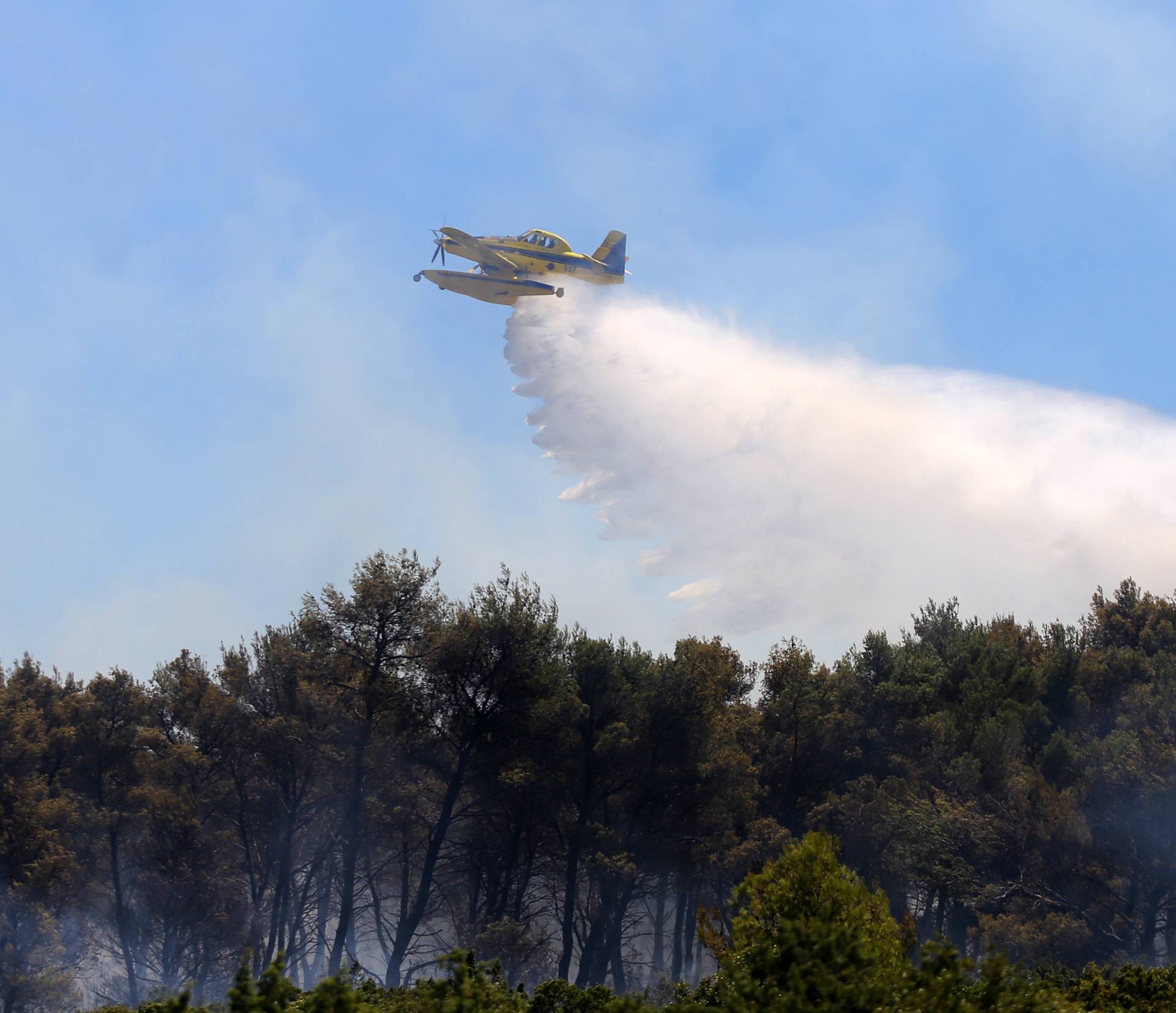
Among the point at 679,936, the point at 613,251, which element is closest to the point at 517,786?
the point at 679,936

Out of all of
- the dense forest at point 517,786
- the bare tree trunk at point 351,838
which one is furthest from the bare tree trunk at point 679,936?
the bare tree trunk at point 351,838

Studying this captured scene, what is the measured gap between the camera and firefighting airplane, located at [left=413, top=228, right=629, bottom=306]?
60062mm

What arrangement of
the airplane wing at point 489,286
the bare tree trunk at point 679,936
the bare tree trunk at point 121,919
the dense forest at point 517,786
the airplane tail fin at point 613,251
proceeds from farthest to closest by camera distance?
the airplane tail fin at point 613,251 < the airplane wing at point 489,286 < the bare tree trunk at point 679,936 < the bare tree trunk at point 121,919 < the dense forest at point 517,786

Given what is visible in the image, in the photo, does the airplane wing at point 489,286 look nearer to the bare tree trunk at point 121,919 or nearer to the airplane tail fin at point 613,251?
the airplane tail fin at point 613,251

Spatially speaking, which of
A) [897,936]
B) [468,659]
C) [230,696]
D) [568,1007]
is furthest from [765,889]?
[230,696]

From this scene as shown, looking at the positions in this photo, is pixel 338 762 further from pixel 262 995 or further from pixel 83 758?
pixel 262 995

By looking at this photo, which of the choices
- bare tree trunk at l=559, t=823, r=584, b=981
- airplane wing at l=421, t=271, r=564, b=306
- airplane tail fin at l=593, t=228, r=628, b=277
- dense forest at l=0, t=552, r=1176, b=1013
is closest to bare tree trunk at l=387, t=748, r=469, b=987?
dense forest at l=0, t=552, r=1176, b=1013

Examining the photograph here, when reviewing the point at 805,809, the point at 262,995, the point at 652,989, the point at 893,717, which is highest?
the point at 893,717

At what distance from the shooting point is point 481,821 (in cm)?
4578

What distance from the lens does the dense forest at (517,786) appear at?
39.5 meters

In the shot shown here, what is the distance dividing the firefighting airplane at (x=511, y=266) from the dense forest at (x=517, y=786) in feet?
71.0

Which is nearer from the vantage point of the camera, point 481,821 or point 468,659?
point 468,659

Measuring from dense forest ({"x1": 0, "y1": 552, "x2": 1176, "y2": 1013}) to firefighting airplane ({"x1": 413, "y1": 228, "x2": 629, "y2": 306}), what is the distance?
71.0 ft

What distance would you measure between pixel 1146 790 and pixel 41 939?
1546 inches
